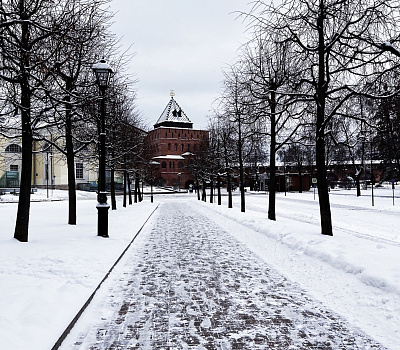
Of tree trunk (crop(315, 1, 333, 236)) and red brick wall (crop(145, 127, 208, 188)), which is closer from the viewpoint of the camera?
tree trunk (crop(315, 1, 333, 236))

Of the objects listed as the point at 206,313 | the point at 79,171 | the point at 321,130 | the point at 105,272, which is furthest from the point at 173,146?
the point at 206,313

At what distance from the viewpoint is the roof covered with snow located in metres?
116

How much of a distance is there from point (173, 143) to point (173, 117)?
8.41 m

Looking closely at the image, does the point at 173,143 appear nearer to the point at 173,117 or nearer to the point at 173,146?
the point at 173,146

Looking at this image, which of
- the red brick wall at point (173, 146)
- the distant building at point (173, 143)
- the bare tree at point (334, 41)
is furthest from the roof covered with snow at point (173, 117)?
the bare tree at point (334, 41)

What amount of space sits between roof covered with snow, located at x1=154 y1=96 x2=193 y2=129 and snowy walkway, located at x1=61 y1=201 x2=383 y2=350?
10818 centimetres

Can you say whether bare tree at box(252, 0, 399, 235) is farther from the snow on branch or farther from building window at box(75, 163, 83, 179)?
building window at box(75, 163, 83, 179)

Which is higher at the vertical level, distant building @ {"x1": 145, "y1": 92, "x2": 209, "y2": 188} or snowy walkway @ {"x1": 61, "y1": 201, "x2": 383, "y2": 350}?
distant building @ {"x1": 145, "y1": 92, "x2": 209, "y2": 188}

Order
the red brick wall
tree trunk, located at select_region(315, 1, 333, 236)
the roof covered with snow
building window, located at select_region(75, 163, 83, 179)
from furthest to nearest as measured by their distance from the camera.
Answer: the roof covered with snow, the red brick wall, building window, located at select_region(75, 163, 83, 179), tree trunk, located at select_region(315, 1, 333, 236)

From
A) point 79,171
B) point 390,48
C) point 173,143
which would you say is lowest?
point 390,48

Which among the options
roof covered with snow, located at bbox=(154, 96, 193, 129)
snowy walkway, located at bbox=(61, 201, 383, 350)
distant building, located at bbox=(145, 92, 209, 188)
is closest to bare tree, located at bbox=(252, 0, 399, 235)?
snowy walkway, located at bbox=(61, 201, 383, 350)

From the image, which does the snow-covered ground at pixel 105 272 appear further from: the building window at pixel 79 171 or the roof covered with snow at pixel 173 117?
the roof covered with snow at pixel 173 117

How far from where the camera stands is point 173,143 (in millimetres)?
114000

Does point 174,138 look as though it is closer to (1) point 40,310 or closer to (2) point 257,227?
→ (2) point 257,227
